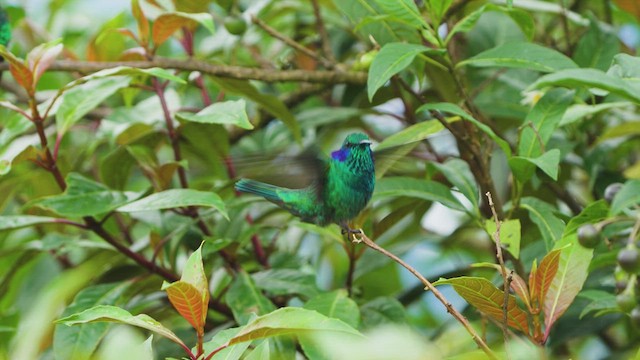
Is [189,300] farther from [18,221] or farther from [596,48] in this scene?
[596,48]

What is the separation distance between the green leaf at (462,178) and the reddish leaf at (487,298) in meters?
0.45

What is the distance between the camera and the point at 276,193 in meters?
1.83

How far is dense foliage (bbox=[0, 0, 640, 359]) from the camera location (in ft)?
4.73

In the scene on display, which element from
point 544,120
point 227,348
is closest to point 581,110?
point 544,120

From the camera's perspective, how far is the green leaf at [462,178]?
1.87 metres

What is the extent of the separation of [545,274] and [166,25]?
109 cm

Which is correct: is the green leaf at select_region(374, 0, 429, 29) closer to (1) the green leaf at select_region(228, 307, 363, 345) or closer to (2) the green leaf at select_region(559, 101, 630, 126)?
(2) the green leaf at select_region(559, 101, 630, 126)

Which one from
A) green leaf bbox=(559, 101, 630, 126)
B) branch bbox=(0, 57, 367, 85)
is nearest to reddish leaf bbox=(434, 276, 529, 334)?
green leaf bbox=(559, 101, 630, 126)

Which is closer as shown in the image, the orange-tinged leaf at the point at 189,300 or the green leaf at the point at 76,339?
the orange-tinged leaf at the point at 189,300

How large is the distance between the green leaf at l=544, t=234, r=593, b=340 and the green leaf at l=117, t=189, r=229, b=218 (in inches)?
24.2

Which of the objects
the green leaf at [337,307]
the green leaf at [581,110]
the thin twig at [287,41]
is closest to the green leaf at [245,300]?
the green leaf at [337,307]

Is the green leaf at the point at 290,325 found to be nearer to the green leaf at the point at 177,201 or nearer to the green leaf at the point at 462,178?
the green leaf at the point at 177,201

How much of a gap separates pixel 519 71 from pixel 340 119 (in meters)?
0.51

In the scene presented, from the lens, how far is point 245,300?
75.4 inches
